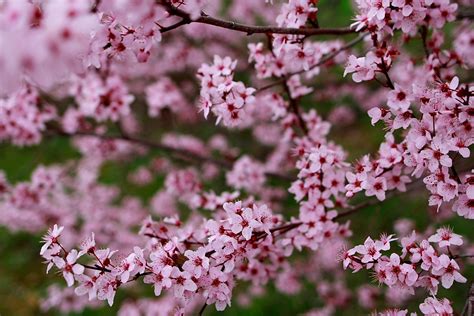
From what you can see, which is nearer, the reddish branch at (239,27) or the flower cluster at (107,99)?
the reddish branch at (239,27)

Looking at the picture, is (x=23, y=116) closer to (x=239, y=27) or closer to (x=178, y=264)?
(x=178, y=264)

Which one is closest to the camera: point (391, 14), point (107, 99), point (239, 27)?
point (239, 27)

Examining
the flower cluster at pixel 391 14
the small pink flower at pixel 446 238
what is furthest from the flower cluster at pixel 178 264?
the flower cluster at pixel 391 14

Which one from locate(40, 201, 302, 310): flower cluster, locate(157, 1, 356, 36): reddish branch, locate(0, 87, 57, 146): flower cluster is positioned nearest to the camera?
locate(157, 1, 356, 36): reddish branch

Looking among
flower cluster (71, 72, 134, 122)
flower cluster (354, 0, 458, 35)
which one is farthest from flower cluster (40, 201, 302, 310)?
flower cluster (71, 72, 134, 122)

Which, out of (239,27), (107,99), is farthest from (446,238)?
(107,99)

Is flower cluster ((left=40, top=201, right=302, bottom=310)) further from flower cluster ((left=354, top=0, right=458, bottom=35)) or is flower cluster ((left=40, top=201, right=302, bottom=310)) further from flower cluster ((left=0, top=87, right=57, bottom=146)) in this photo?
flower cluster ((left=0, top=87, right=57, bottom=146))

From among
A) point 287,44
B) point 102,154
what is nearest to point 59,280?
point 102,154

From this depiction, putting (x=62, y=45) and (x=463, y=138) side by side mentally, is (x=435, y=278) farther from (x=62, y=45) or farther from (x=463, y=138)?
(x=62, y=45)

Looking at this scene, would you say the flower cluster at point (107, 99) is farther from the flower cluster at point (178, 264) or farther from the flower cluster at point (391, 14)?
the flower cluster at point (391, 14)

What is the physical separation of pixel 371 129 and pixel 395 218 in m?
2.02

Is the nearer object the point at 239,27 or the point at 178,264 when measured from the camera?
the point at 239,27

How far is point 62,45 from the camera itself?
60.6 inches

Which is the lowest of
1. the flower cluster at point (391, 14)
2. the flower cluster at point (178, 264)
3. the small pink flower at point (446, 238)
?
the small pink flower at point (446, 238)
